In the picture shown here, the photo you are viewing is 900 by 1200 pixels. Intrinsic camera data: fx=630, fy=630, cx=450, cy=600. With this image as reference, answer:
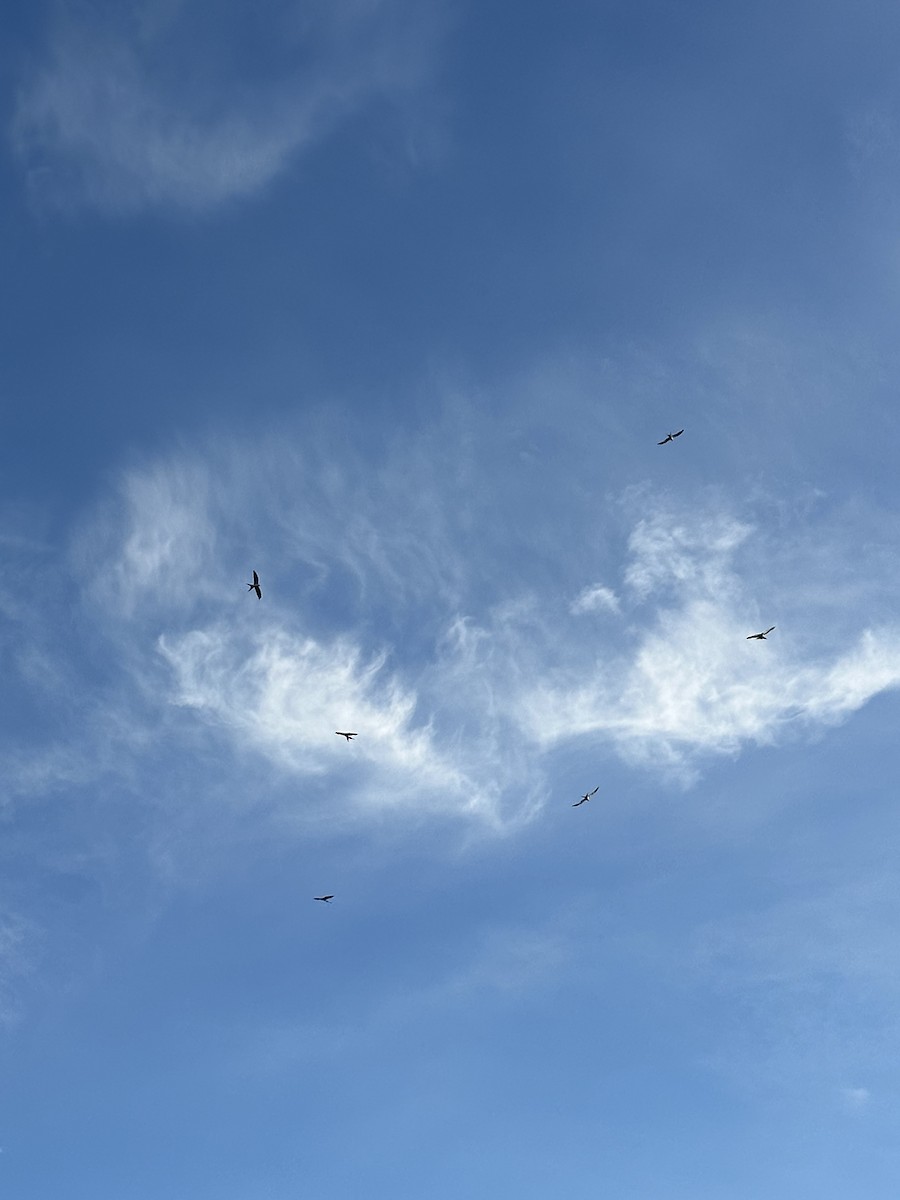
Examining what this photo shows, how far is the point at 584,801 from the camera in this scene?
85062 mm

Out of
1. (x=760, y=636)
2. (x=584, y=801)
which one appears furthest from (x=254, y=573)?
(x=760, y=636)

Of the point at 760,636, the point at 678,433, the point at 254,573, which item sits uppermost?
the point at 678,433

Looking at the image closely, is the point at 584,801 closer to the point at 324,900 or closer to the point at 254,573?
the point at 324,900

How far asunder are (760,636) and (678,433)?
95.4 feet

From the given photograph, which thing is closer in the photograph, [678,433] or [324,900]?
[678,433]

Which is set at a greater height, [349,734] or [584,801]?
[349,734]

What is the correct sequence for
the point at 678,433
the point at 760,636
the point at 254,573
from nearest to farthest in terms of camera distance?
1. the point at 254,573
2. the point at 678,433
3. the point at 760,636

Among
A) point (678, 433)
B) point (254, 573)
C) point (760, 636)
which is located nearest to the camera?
point (254, 573)

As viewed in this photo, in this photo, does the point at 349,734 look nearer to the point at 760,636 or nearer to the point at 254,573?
the point at 254,573

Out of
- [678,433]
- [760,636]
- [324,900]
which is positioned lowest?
[324,900]

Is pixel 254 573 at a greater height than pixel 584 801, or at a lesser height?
greater

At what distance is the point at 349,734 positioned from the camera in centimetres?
8200

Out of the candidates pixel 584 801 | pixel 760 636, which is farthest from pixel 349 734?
pixel 760 636

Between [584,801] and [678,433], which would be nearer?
[678,433]
